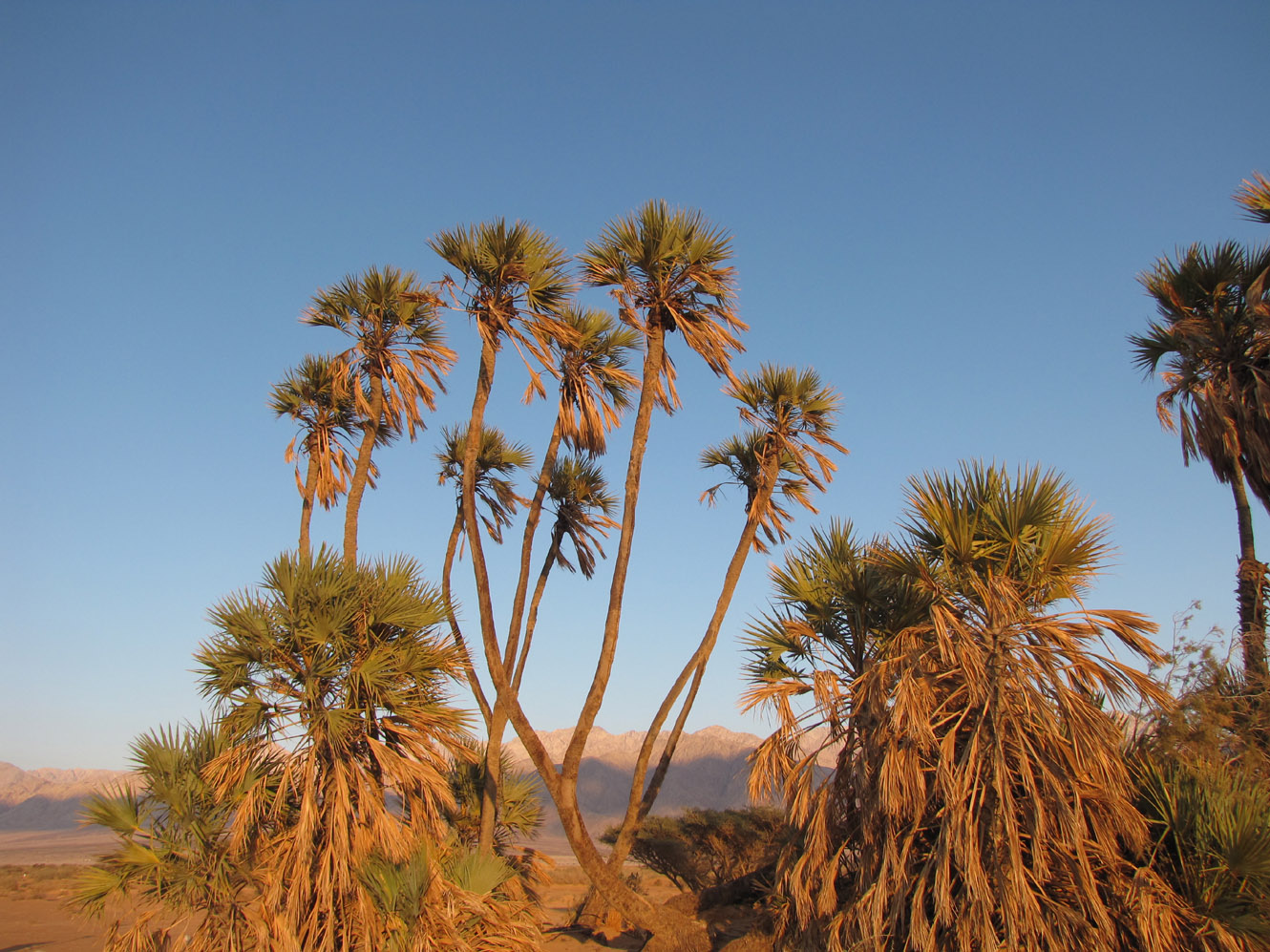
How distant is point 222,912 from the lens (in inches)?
361

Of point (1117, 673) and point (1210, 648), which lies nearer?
point (1117, 673)

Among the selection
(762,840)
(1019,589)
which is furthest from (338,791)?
(762,840)

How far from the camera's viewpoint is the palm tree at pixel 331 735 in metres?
9.49

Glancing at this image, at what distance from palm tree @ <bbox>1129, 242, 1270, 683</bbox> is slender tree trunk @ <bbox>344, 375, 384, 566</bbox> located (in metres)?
14.8

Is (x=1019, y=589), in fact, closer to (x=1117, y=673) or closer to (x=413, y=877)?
(x=1117, y=673)

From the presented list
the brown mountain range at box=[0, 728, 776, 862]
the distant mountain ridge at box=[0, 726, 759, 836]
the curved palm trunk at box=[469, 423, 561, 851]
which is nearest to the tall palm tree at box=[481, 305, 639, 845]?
the curved palm trunk at box=[469, 423, 561, 851]

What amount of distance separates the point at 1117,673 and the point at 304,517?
15134 mm

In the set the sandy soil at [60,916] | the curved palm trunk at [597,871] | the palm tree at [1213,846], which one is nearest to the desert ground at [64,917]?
the sandy soil at [60,916]

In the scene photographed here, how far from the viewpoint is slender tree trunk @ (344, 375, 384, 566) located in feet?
50.0

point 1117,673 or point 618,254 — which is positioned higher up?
point 618,254

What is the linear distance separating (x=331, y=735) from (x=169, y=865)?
2.05 m

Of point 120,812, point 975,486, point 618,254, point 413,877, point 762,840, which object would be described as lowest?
point 762,840

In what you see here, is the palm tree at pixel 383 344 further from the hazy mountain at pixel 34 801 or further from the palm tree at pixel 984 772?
the hazy mountain at pixel 34 801

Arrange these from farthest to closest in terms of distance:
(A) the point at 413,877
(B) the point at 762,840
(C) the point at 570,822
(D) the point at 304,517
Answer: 1. (B) the point at 762,840
2. (D) the point at 304,517
3. (C) the point at 570,822
4. (A) the point at 413,877
